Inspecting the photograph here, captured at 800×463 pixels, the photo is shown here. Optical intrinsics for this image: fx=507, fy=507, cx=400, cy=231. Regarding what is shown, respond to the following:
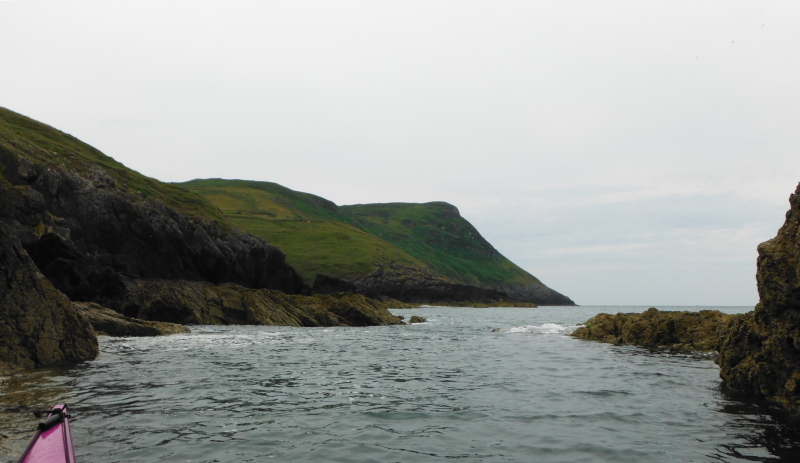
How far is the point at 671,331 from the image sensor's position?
98.4ft

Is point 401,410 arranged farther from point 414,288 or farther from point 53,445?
point 414,288

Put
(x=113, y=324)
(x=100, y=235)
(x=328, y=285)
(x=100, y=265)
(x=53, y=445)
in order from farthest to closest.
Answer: (x=328, y=285) → (x=100, y=235) → (x=100, y=265) → (x=113, y=324) → (x=53, y=445)

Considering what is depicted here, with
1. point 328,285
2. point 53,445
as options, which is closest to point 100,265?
point 328,285

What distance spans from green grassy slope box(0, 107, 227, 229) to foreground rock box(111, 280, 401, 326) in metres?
36.9

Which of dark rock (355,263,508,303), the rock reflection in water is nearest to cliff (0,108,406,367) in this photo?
the rock reflection in water

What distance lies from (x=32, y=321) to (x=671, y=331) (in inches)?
1264

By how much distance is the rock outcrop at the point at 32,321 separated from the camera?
18.8 metres

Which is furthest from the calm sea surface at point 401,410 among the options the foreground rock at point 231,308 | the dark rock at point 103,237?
the foreground rock at point 231,308

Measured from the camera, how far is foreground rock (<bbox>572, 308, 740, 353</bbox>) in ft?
89.0

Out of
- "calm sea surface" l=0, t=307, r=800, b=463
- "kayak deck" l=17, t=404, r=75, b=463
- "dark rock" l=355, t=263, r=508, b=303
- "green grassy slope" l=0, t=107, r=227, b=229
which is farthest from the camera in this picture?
"dark rock" l=355, t=263, r=508, b=303

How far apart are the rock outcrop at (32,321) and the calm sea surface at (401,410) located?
141 cm

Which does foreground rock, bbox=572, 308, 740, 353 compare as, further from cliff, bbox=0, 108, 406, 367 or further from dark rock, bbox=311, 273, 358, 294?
dark rock, bbox=311, 273, 358, 294

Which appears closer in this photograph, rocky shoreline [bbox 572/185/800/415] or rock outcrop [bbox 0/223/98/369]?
rocky shoreline [bbox 572/185/800/415]

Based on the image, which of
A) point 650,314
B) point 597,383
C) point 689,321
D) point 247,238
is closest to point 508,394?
point 597,383
